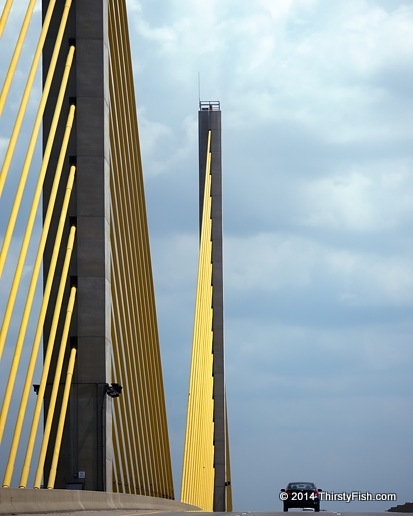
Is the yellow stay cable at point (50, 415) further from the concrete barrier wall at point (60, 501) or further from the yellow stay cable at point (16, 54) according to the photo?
the yellow stay cable at point (16, 54)

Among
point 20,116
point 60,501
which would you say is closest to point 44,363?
point 60,501

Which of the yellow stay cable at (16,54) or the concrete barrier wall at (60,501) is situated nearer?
the concrete barrier wall at (60,501)

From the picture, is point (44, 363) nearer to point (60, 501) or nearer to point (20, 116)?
point (60, 501)

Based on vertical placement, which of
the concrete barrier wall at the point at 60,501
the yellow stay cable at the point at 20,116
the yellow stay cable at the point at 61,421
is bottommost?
the concrete barrier wall at the point at 60,501

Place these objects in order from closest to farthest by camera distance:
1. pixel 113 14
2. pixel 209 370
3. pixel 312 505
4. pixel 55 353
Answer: pixel 55 353, pixel 113 14, pixel 312 505, pixel 209 370

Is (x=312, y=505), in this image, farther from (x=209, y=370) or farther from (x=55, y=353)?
(x=55, y=353)

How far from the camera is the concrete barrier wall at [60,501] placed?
53.7 feet

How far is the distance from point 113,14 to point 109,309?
7084 millimetres

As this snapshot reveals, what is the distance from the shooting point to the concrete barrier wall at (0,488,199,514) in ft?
53.7

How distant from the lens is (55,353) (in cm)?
2689

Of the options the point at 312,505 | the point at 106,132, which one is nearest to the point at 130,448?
the point at 106,132

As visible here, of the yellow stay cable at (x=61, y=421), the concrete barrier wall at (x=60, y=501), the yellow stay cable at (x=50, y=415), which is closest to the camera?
the concrete barrier wall at (x=60, y=501)

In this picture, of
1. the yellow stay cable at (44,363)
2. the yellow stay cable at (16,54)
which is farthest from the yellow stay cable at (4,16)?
the yellow stay cable at (44,363)

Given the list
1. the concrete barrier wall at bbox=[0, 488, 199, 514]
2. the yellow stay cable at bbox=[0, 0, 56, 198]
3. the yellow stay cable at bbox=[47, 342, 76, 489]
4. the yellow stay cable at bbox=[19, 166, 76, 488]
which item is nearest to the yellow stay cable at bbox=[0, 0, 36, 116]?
the yellow stay cable at bbox=[0, 0, 56, 198]
